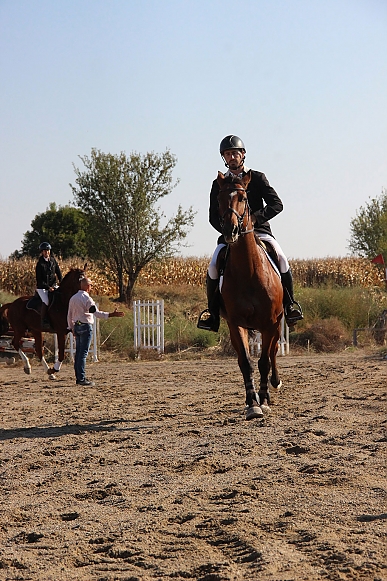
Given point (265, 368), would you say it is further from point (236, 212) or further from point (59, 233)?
point (59, 233)

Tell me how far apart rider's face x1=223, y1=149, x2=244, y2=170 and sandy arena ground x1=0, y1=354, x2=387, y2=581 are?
9.98 feet

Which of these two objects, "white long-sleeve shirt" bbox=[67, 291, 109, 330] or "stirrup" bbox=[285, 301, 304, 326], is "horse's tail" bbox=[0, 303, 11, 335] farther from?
"stirrup" bbox=[285, 301, 304, 326]

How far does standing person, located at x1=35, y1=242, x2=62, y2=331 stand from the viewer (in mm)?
17125

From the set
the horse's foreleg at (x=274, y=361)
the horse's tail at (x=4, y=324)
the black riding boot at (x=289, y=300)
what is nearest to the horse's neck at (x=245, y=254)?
the horse's foreleg at (x=274, y=361)

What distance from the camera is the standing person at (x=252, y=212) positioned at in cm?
995

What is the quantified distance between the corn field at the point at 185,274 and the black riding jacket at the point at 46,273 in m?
21.1

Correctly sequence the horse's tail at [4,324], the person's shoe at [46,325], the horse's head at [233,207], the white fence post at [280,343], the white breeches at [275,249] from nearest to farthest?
the horse's head at [233,207], the white breeches at [275,249], the person's shoe at [46,325], the horse's tail at [4,324], the white fence post at [280,343]

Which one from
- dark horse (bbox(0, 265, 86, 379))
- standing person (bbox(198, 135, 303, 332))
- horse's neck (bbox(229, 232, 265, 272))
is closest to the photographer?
horse's neck (bbox(229, 232, 265, 272))

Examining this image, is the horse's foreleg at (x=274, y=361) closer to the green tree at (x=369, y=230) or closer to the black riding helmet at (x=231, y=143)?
the black riding helmet at (x=231, y=143)

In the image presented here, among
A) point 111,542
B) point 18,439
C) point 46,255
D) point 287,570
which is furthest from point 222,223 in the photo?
point 46,255

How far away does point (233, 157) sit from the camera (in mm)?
9984

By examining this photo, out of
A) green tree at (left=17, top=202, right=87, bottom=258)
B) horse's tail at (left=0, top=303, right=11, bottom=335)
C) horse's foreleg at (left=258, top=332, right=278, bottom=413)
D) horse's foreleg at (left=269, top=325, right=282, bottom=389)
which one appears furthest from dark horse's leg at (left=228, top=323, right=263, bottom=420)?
green tree at (left=17, top=202, right=87, bottom=258)

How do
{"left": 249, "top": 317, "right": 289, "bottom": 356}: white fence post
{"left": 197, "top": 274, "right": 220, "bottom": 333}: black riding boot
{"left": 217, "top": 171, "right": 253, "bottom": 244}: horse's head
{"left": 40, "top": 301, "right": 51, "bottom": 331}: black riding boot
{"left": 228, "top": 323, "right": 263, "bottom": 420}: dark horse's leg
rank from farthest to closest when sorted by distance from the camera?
{"left": 249, "top": 317, "right": 289, "bottom": 356}: white fence post < {"left": 40, "top": 301, "right": 51, "bottom": 331}: black riding boot < {"left": 197, "top": 274, "right": 220, "bottom": 333}: black riding boot < {"left": 228, "top": 323, "right": 263, "bottom": 420}: dark horse's leg < {"left": 217, "top": 171, "right": 253, "bottom": 244}: horse's head

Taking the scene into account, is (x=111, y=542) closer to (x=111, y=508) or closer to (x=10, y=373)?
(x=111, y=508)
